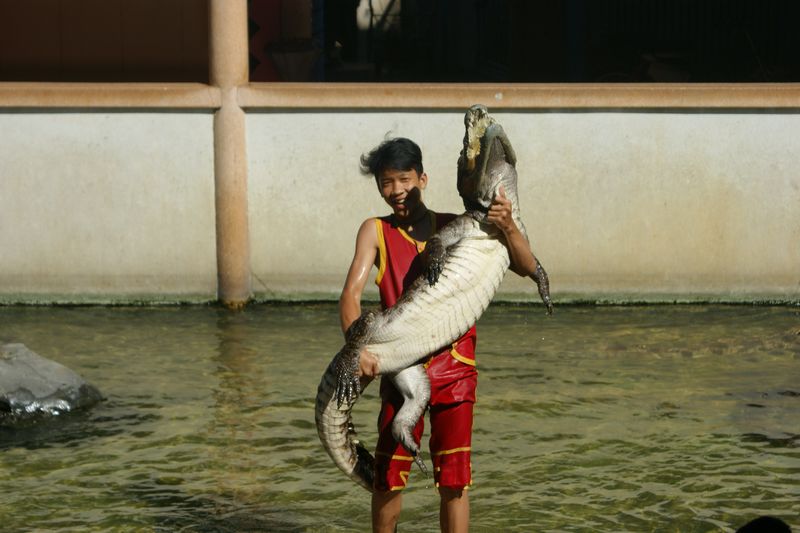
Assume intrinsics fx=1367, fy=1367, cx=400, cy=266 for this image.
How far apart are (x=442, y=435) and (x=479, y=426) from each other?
97.1 inches

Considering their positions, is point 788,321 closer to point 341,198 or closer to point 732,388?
point 732,388

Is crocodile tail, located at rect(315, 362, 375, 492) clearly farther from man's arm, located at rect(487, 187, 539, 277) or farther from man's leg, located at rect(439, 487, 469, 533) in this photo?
man's arm, located at rect(487, 187, 539, 277)

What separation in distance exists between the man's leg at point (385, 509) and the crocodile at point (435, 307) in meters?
0.16

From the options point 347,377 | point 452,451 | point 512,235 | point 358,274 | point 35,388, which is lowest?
point 35,388

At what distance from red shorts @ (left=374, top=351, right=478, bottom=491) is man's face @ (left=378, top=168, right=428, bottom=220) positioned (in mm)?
532

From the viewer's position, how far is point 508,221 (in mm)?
4707

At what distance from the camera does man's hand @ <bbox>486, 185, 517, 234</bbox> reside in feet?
15.3

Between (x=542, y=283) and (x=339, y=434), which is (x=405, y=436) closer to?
(x=339, y=434)

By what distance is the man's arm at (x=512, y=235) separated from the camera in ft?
15.3

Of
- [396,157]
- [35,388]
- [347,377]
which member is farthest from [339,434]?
[35,388]

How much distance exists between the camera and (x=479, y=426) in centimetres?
719

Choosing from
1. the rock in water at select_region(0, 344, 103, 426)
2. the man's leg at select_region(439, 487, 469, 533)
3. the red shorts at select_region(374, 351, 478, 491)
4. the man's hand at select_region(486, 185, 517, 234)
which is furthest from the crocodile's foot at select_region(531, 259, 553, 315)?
the rock in water at select_region(0, 344, 103, 426)

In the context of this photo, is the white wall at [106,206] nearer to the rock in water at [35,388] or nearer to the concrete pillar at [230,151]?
the concrete pillar at [230,151]

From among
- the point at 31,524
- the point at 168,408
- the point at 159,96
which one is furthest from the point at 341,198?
the point at 31,524
